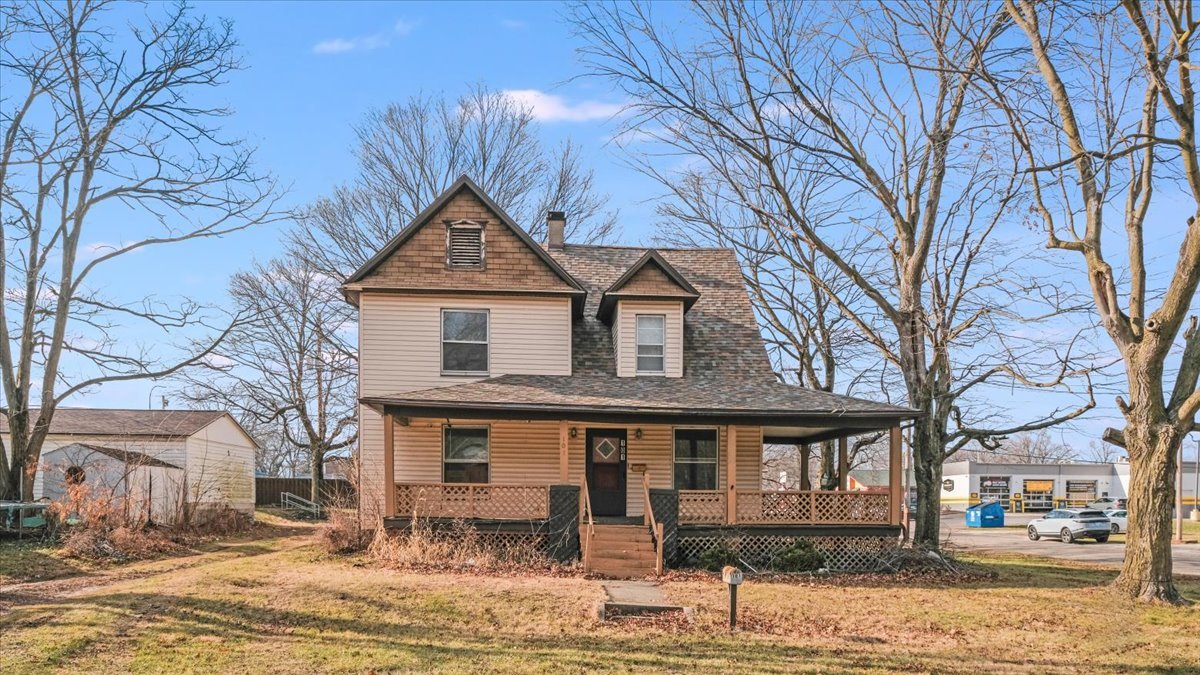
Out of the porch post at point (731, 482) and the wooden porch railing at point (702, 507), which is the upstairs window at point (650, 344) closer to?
the porch post at point (731, 482)

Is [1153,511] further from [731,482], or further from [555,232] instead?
[555,232]

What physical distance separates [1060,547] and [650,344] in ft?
64.9

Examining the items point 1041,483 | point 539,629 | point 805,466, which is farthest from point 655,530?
point 1041,483

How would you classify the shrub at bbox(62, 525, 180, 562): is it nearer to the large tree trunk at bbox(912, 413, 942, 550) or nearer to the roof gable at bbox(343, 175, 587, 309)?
the roof gable at bbox(343, 175, 587, 309)

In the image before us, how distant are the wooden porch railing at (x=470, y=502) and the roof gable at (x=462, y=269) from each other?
4.66m

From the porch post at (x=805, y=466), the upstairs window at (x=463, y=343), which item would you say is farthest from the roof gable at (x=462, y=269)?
the porch post at (x=805, y=466)

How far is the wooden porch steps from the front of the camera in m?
15.8

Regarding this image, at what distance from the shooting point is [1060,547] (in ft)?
103

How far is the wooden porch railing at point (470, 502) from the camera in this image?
57.4ft

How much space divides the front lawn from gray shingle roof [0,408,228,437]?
50.4 feet

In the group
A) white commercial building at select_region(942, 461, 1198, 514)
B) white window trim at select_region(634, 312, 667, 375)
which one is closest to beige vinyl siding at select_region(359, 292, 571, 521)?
white window trim at select_region(634, 312, 667, 375)

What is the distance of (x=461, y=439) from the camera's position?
64.5 feet

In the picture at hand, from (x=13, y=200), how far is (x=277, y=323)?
54.1 ft

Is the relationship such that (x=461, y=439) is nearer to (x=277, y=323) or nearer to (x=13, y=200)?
(x=13, y=200)
